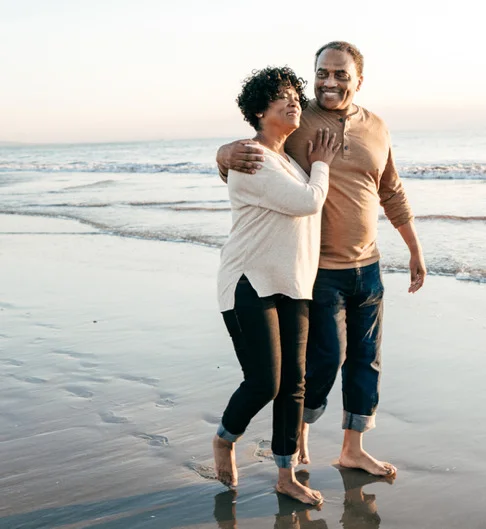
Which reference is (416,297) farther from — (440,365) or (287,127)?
(287,127)

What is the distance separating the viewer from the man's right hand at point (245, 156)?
9.79ft

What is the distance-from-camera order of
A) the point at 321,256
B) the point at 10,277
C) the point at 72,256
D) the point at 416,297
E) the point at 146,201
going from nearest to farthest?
1. the point at 321,256
2. the point at 416,297
3. the point at 10,277
4. the point at 72,256
5. the point at 146,201

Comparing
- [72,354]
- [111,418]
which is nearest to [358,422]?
[111,418]

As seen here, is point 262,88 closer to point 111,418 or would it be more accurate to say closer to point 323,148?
point 323,148

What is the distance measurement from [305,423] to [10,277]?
5.49m

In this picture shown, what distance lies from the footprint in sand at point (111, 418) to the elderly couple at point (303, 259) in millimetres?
930

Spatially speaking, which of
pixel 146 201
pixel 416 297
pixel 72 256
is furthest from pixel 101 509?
pixel 146 201

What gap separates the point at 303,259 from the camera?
311 cm

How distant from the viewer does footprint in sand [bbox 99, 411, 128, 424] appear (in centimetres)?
410

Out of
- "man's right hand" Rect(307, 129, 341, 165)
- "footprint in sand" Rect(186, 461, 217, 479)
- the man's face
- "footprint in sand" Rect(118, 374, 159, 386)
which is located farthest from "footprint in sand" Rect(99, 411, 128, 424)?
the man's face

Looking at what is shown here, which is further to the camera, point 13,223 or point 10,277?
point 13,223

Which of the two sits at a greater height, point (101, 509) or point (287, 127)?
point (287, 127)

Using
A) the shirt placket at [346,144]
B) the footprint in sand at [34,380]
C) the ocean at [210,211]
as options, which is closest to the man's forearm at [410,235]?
the shirt placket at [346,144]

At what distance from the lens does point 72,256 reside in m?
9.43
